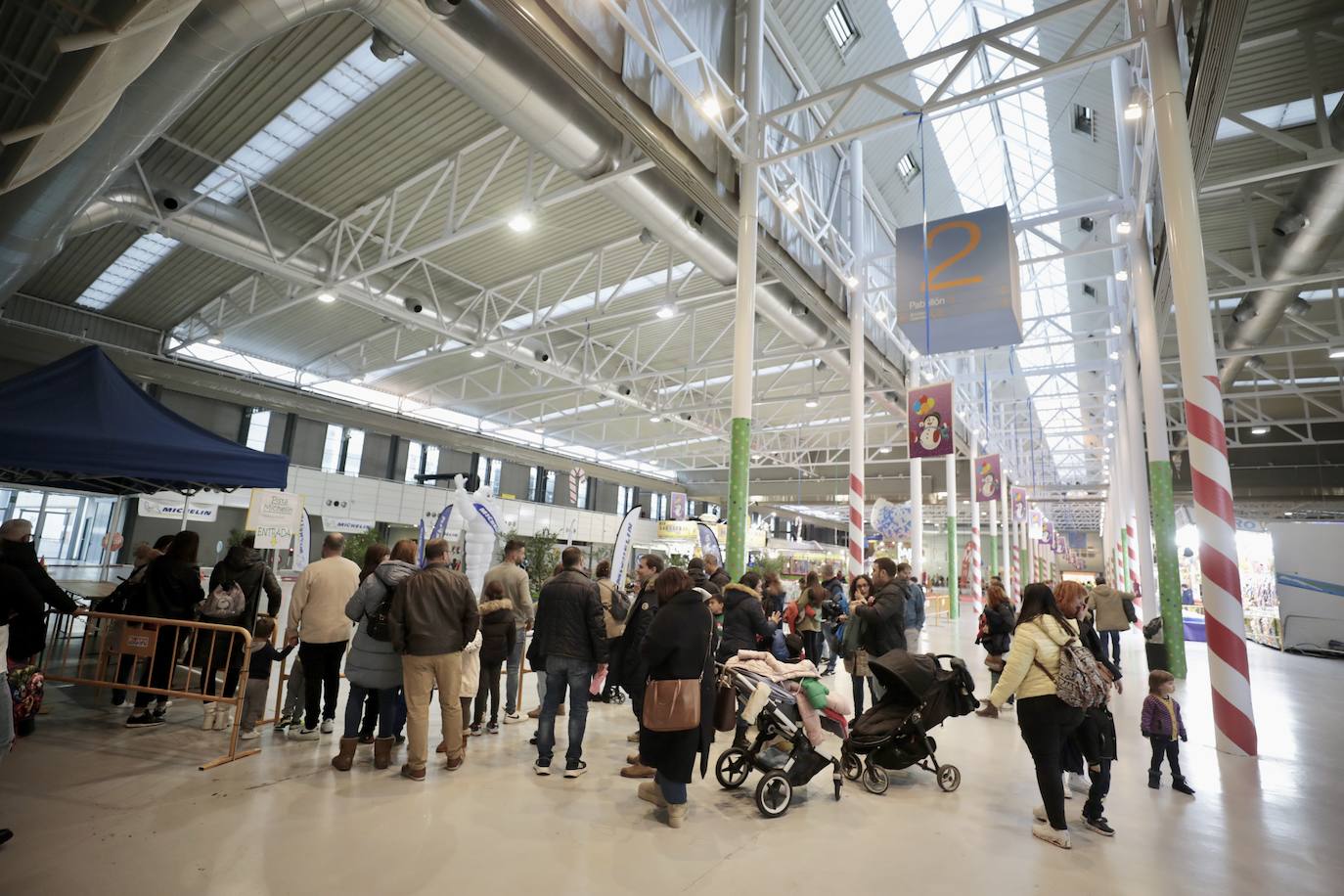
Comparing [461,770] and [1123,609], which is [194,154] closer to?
[461,770]

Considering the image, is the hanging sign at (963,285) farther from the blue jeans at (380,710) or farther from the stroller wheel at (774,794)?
the blue jeans at (380,710)

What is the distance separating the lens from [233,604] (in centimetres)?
531

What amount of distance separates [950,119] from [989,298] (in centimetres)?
707

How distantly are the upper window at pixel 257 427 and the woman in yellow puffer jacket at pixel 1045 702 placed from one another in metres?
20.7

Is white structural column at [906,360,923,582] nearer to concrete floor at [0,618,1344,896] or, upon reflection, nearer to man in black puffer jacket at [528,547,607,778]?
concrete floor at [0,618,1344,896]

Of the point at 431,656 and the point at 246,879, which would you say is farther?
the point at 431,656

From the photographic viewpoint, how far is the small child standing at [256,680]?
16.1 feet

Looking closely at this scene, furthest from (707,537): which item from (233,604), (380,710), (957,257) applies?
(380,710)

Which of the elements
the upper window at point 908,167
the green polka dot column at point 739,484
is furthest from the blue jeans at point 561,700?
the upper window at point 908,167

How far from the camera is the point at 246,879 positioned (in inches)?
115

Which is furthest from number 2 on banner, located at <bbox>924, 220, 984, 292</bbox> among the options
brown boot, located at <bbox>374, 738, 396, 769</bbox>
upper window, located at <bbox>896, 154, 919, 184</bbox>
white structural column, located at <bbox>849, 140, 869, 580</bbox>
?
brown boot, located at <bbox>374, 738, 396, 769</bbox>

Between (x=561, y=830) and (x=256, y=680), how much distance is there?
114 inches

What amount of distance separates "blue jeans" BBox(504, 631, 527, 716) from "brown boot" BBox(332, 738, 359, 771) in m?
1.56

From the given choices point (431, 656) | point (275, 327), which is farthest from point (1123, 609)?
point (275, 327)
